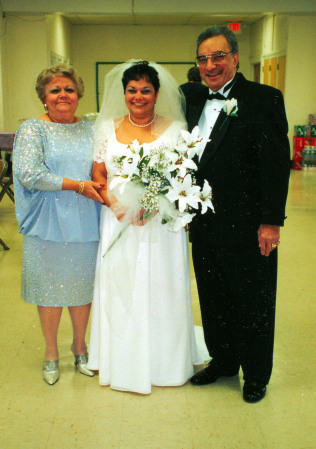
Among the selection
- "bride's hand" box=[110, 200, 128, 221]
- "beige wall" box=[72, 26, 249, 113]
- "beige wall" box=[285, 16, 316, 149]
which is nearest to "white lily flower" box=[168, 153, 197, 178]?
"bride's hand" box=[110, 200, 128, 221]

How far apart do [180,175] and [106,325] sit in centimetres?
85

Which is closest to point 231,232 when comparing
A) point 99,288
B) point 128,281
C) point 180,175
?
point 180,175

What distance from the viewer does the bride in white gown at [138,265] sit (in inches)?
89.2

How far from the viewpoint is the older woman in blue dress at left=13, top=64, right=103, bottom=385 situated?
2287 mm

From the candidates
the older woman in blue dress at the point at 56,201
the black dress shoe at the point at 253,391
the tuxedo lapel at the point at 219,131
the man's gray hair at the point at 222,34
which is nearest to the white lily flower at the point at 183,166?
the tuxedo lapel at the point at 219,131

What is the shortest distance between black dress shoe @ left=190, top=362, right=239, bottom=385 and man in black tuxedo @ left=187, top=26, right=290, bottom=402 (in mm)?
196

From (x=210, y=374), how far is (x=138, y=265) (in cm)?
71

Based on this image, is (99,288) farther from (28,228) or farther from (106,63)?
(106,63)

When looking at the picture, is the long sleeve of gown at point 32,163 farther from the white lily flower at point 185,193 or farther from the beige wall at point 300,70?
the beige wall at point 300,70

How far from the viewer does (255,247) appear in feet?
7.32

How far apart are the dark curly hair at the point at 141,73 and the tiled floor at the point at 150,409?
149 cm

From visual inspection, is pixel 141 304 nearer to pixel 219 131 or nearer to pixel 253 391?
pixel 253 391

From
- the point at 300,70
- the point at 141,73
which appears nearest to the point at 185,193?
the point at 141,73

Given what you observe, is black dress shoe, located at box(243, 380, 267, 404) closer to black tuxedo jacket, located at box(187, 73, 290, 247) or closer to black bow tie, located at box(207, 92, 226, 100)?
black tuxedo jacket, located at box(187, 73, 290, 247)
